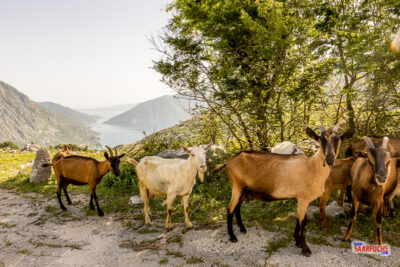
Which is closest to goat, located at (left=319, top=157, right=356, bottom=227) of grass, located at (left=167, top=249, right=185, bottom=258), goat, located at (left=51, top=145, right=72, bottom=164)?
grass, located at (left=167, top=249, right=185, bottom=258)

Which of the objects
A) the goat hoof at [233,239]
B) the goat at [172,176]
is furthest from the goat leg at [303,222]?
the goat at [172,176]

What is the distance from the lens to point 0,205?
9.85 m

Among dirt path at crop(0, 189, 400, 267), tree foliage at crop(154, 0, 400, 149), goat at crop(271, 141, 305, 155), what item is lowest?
dirt path at crop(0, 189, 400, 267)

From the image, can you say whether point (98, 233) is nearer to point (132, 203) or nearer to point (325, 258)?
point (132, 203)

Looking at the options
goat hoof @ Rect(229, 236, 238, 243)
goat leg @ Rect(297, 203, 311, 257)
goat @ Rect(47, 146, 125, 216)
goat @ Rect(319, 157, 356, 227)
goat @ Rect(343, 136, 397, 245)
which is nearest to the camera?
goat @ Rect(343, 136, 397, 245)

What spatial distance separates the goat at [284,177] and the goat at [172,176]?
45.7 inches

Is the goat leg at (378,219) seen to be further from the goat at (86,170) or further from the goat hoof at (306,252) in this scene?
the goat at (86,170)

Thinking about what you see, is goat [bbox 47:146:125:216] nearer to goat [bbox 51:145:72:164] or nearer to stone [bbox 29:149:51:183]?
goat [bbox 51:145:72:164]

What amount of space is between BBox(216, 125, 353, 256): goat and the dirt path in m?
0.46

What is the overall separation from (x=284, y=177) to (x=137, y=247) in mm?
4419

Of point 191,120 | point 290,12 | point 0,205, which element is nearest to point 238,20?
point 290,12

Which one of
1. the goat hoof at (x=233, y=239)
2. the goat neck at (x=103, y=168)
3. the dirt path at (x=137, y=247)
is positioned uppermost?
the goat neck at (x=103, y=168)

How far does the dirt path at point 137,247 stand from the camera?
5.10 meters

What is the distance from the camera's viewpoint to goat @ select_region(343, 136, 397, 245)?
479 cm
